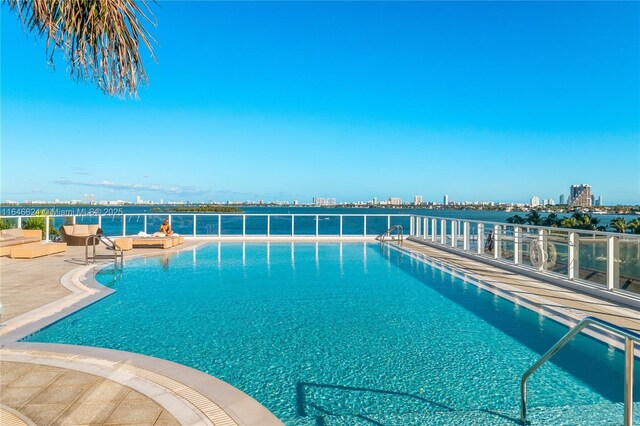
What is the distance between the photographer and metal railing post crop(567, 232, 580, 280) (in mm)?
6617

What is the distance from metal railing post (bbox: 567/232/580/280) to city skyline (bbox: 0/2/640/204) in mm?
6641

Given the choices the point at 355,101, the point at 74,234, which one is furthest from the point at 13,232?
the point at 355,101

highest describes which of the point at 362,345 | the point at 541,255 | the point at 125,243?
the point at 541,255

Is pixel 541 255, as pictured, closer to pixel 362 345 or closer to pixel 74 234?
pixel 362 345

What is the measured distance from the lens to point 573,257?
6.76 metres

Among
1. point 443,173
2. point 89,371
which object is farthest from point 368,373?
point 443,173

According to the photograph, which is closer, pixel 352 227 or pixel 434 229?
pixel 434 229

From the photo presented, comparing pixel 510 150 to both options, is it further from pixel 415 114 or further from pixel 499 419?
pixel 499 419

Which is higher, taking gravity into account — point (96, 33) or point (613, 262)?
point (96, 33)

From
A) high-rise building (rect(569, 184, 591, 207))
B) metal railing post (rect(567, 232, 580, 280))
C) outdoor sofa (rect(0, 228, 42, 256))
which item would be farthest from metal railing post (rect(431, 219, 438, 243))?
Result: high-rise building (rect(569, 184, 591, 207))

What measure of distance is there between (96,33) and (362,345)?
11.6ft

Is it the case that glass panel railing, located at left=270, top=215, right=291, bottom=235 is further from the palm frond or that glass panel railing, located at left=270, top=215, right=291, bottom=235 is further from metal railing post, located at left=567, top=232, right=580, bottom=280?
the palm frond

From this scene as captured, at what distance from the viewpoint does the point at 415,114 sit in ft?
87.1

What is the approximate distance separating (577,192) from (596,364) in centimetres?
4557
